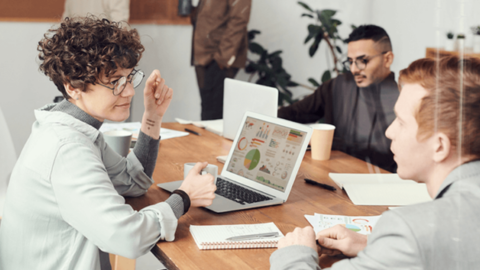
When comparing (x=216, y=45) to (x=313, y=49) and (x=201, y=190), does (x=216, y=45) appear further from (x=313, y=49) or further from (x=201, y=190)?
(x=201, y=190)

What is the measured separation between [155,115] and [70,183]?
52 centimetres

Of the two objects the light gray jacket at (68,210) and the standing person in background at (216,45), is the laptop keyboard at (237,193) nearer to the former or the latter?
the light gray jacket at (68,210)

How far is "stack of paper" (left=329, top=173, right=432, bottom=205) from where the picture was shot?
130 centimetres

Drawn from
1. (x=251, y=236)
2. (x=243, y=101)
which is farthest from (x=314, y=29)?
(x=251, y=236)

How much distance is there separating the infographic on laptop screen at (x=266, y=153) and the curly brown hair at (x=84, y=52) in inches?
17.2

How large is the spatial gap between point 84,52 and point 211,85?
8.71 feet

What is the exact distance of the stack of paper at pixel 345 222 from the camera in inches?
43.5

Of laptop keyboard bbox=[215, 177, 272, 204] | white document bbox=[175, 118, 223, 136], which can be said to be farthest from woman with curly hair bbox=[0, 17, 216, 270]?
white document bbox=[175, 118, 223, 136]

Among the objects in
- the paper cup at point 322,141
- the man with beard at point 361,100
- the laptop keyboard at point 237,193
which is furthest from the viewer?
the man with beard at point 361,100

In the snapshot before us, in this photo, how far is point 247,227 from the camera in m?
1.07

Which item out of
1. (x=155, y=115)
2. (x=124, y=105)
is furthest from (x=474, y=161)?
(x=155, y=115)

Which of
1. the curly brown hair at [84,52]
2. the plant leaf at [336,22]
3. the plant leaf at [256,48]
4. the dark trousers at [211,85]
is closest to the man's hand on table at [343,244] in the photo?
the curly brown hair at [84,52]

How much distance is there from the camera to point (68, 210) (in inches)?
37.7

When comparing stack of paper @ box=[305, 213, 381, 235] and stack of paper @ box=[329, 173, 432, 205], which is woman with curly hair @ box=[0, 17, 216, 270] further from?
stack of paper @ box=[329, 173, 432, 205]
